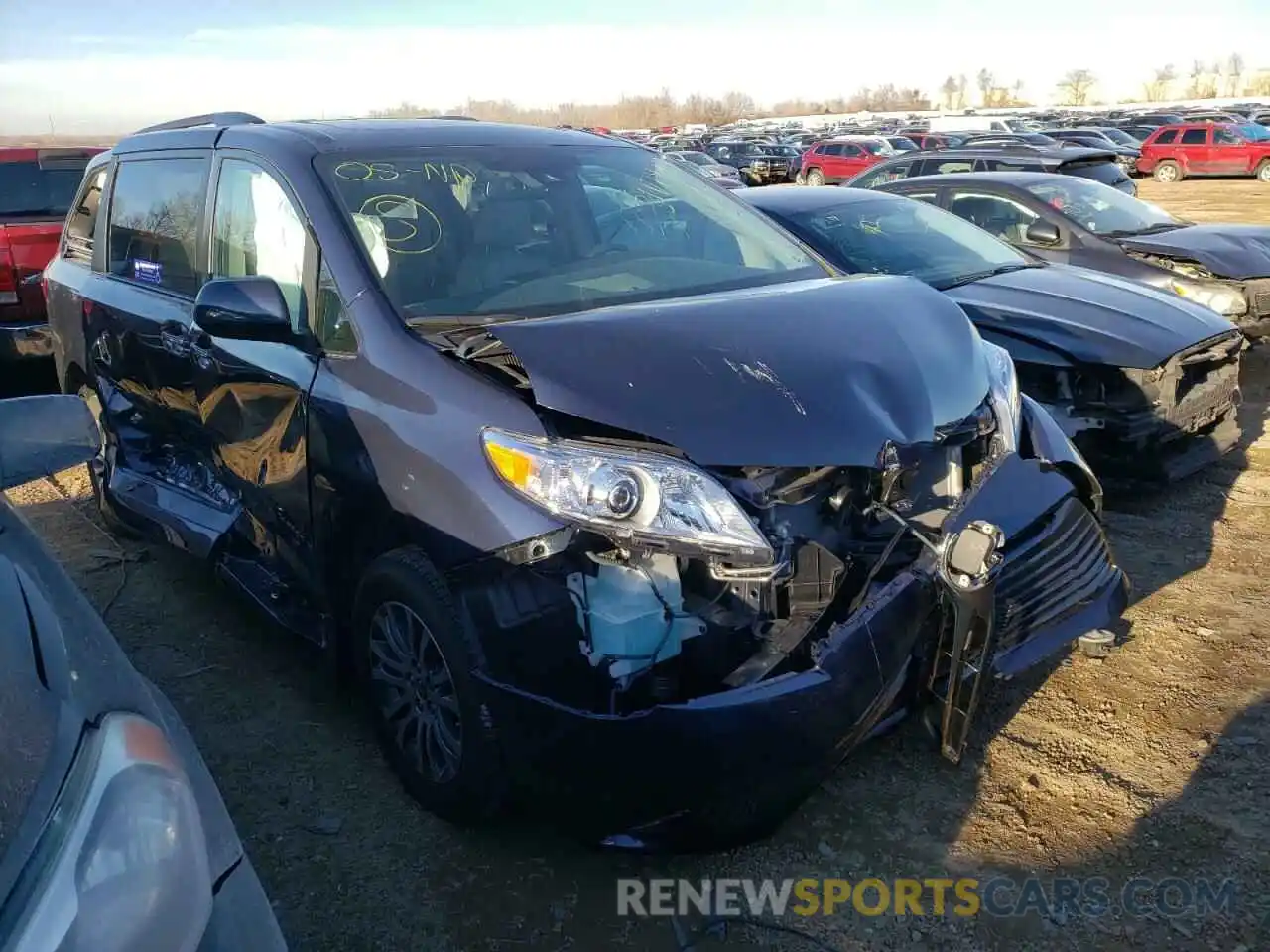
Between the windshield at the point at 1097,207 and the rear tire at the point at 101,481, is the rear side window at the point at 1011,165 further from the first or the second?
the rear tire at the point at 101,481

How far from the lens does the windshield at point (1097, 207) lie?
7641 millimetres

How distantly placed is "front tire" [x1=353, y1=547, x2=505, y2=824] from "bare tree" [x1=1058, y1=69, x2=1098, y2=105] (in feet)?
396

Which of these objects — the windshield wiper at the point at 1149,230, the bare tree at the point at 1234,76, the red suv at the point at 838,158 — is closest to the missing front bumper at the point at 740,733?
the windshield wiper at the point at 1149,230

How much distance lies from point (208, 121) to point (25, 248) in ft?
13.7

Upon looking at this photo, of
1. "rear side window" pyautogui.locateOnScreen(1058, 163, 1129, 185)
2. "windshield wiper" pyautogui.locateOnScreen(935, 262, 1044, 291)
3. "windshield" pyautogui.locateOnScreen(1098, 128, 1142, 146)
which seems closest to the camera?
"windshield wiper" pyautogui.locateOnScreen(935, 262, 1044, 291)

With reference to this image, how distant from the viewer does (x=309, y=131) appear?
11.6ft

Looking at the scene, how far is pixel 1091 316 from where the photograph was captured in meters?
5.24

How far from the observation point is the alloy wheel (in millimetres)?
2734

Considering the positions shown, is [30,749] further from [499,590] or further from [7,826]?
[499,590]

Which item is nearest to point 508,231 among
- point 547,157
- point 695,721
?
point 547,157

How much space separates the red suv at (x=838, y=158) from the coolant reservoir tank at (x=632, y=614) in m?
27.5

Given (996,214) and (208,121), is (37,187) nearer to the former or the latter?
(208,121)

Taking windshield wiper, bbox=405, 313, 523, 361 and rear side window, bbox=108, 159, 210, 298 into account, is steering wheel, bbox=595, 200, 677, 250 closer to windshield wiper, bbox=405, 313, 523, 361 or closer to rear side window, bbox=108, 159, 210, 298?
windshield wiper, bbox=405, 313, 523, 361

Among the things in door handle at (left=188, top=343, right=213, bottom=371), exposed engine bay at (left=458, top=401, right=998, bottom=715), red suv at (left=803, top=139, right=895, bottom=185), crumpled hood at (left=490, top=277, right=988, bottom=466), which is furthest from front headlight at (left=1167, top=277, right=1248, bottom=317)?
red suv at (left=803, top=139, right=895, bottom=185)
